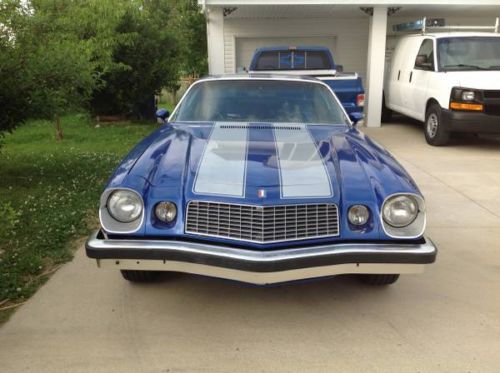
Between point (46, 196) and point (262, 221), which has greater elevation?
point (262, 221)

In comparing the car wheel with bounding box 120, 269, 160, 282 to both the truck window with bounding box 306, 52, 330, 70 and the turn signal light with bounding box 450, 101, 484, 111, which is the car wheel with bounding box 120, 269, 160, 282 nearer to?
the turn signal light with bounding box 450, 101, 484, 111

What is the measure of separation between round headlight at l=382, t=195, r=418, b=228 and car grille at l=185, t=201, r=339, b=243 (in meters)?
0.33

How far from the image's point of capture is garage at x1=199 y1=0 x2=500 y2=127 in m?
10.3

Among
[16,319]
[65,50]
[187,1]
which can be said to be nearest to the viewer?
[16,319]

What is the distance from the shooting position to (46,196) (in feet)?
18.4

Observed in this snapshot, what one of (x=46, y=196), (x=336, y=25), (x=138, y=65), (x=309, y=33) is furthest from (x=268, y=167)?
(x=336, y=25)

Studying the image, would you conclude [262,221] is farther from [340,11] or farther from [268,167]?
[340,11]

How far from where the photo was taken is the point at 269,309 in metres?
3.28

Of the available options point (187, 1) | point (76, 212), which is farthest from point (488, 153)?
point (187, 1)

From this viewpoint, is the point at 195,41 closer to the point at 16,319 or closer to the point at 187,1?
the point at 187,1

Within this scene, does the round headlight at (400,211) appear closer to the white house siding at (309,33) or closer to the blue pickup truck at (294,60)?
the blue pickup truck at (294,60)

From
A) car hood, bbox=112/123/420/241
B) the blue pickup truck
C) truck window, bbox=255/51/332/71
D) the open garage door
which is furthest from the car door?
car hood, bbox=112/123/420/241

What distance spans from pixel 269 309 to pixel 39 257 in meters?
2.07

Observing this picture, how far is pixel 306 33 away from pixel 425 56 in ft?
13.9
